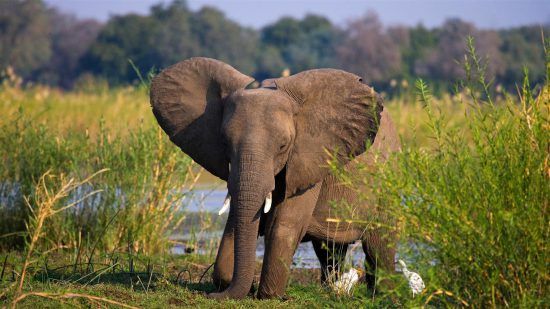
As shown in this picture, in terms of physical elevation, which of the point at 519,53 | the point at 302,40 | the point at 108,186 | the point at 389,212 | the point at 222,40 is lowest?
the point at 302,40

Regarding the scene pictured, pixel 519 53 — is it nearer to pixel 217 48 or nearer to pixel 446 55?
pixel 446 55

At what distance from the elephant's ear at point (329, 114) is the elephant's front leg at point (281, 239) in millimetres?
201

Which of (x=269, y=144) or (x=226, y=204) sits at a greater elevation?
(x=269, y=144)

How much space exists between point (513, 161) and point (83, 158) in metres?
4.91

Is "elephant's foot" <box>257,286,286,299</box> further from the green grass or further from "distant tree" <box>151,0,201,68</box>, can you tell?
"distant tree" <box>151,0,201,68</box>

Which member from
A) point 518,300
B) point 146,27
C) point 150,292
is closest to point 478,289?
point 518,300

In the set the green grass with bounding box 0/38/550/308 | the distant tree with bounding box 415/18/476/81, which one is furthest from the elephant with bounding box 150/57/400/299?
the distant tree with bounding box 415/18/476/81

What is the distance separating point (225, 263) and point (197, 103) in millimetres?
1212

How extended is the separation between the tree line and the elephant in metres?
57.5

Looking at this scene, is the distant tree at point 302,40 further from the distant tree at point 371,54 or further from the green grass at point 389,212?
the green grass at point 389,212

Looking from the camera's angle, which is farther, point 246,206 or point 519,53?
point 519,53

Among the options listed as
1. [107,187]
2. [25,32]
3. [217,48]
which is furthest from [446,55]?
[107,187]

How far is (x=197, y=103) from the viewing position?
715cm

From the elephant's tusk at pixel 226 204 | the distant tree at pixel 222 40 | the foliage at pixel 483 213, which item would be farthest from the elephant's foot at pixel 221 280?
the distant tree at pixel 222 40
